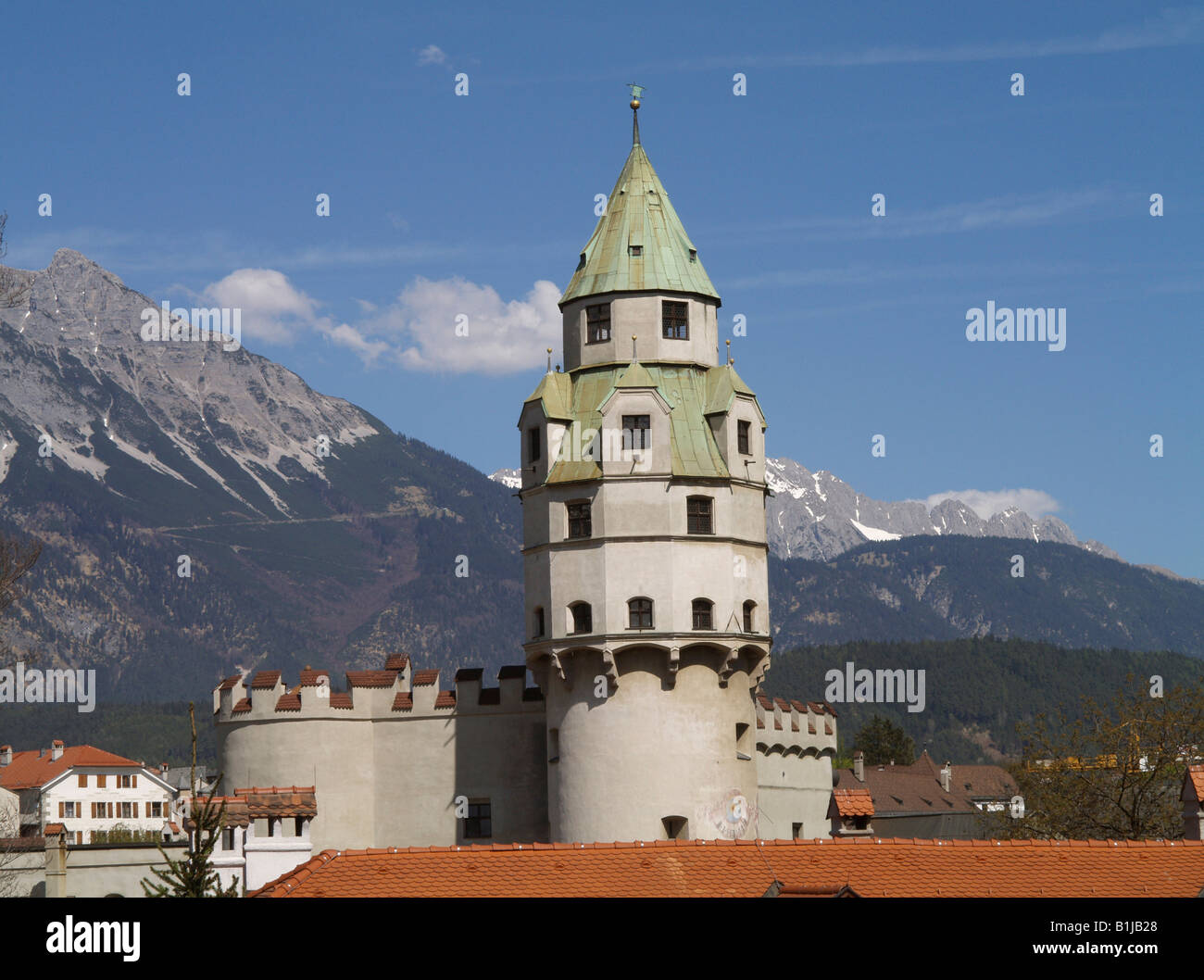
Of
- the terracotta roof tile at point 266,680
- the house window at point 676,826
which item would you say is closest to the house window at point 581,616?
the house window at point 676,826

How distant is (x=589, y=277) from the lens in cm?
7031

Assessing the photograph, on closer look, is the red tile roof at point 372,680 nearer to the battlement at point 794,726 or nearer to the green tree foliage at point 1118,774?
the battlement at point 794,726

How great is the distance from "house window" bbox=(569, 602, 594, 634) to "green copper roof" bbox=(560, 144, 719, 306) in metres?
11.5

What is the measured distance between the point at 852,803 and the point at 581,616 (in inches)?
607

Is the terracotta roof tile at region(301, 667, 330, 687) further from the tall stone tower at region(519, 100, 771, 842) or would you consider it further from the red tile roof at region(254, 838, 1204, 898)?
the red tile roof at region(254, 838, 1204, 898)

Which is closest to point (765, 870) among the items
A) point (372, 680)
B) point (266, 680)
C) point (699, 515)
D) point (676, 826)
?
point (676, 826)

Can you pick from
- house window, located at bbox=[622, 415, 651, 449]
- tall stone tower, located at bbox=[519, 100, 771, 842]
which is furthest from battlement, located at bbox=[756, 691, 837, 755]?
house window, located at bbox=[622, 415, 651, 449]

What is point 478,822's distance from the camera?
68.6 meters

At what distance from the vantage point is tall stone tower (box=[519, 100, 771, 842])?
64.8 meters

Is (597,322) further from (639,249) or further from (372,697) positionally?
(372,697)

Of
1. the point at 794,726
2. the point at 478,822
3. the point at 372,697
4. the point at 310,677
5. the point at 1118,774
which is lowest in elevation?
the point at 478,822
